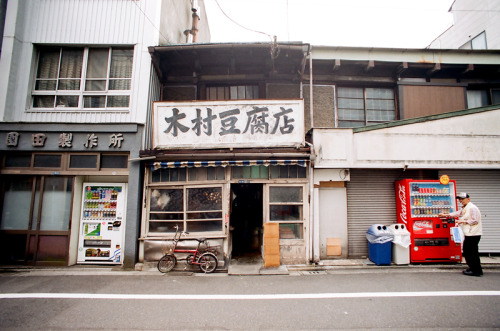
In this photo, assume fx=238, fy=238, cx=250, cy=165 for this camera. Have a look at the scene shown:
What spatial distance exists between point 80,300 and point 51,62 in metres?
8.72

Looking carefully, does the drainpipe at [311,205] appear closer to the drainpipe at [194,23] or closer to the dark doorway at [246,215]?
the dark doorway at [246,215]

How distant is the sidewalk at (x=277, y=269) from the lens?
24.4 ft

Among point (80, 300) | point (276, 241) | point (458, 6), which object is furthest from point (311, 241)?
point (458, 6)

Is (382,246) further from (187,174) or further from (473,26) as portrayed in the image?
(473,26)

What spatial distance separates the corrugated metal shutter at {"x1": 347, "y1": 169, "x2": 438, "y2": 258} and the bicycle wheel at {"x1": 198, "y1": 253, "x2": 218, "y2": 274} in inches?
195

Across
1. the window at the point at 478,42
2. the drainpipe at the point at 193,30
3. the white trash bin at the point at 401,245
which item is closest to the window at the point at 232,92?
the drainpipe at the point at 193,30

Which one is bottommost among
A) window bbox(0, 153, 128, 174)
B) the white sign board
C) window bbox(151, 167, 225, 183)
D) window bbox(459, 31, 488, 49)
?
window bbox(151, 167, 225, 183)

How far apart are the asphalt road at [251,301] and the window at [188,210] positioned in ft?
5.33

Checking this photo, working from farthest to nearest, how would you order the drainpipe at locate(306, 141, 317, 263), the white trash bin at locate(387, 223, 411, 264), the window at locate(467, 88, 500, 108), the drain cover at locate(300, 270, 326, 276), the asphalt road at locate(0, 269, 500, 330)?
the window at locate(467, 88, 500, 108) < the drainpipe at locate(306, 141, 317, 263) < the white trash bin at locate(387, 223, 411, 264) < the drain cover at locate(300, 270, 326, 276) < the asphalt road at locate(0, 269, 500, 330)

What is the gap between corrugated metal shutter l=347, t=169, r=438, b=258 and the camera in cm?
884

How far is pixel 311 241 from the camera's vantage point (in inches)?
323

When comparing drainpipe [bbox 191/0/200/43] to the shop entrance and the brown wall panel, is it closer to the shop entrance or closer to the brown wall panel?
the shop entrance

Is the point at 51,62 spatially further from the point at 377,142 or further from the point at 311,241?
the point at 377,142

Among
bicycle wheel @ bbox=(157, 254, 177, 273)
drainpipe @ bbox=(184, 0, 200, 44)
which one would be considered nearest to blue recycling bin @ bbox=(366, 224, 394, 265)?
bicycle wheel @ bbox=(157, 254, 177, 273)
